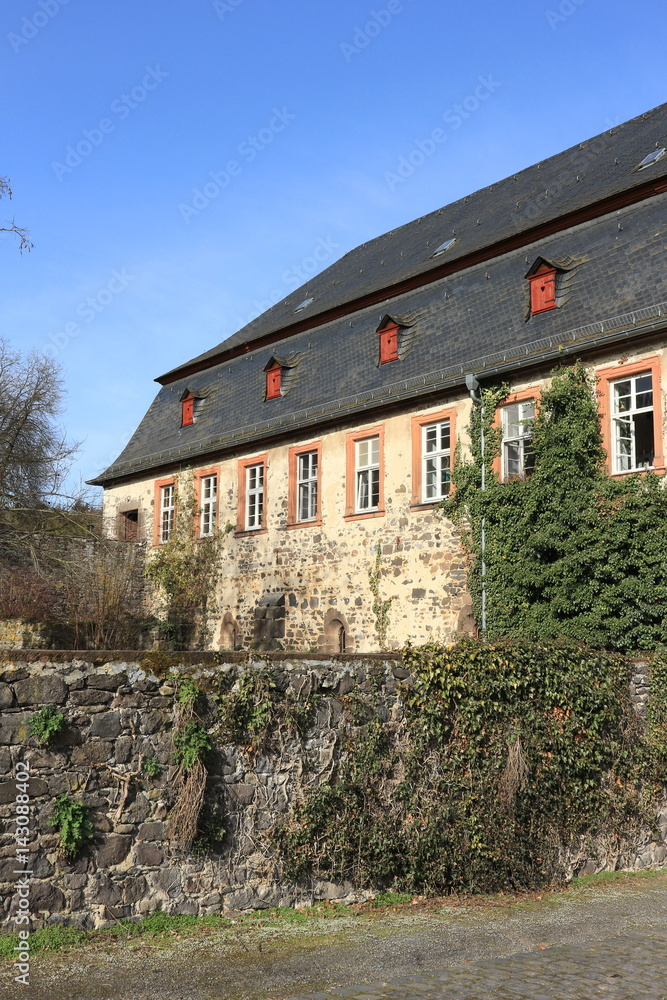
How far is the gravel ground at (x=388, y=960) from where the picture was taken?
18.0 feet

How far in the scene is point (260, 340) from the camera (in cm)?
2039

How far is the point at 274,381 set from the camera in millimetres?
19109

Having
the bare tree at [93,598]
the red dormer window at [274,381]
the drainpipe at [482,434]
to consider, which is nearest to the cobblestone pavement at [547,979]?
the drainpipe at [482,434]

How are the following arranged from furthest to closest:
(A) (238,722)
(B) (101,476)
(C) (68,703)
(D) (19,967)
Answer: (B) (101,476) < (A) (238,722) < (C) (68,703) < (D) (19,967)

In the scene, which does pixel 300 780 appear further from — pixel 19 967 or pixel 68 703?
pixel 19 967

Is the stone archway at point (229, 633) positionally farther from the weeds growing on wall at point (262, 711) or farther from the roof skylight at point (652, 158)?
the weeds growing on wall at point (262, 711)

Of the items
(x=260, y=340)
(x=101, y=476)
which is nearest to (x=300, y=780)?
(x=260, y=340)

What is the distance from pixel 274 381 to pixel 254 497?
7.81 feet

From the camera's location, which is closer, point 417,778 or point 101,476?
point 417,778

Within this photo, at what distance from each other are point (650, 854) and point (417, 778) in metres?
3.12

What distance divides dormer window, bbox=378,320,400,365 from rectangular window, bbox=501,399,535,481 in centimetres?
308

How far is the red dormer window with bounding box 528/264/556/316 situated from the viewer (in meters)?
14.0

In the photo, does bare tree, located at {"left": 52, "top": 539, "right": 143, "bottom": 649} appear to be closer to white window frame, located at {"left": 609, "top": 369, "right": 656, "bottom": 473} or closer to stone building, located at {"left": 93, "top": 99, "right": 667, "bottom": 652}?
stone building, located at {"left": 93, "top": 99, "right": 667, "bottom": 652}

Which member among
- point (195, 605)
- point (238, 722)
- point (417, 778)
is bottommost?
point (417, 778)
